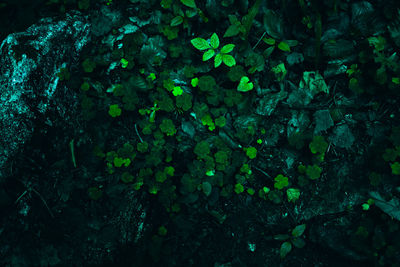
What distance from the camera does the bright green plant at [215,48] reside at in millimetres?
2578

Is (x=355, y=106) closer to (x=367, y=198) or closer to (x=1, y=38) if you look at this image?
(x=367, y=198)

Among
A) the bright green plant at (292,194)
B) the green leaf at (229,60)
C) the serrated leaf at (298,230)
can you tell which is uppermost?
the green leaf at (229,60)

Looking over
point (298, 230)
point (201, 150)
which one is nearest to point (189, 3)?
point (201, 150)

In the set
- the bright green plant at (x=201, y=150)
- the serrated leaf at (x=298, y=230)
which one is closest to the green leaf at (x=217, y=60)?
the bright green plant at (x=201, y=150)

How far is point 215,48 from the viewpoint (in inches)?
103

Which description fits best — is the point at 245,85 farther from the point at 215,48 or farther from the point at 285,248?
the point at 285,248

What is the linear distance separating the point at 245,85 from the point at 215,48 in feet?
1.51

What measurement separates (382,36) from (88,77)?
2912 mm

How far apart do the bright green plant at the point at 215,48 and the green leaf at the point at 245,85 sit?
182 mm


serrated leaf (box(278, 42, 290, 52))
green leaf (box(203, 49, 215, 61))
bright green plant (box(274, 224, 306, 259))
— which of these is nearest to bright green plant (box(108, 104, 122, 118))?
green leaf (box(203, 49, 215, 61))

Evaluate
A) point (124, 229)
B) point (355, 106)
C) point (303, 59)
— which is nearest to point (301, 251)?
point (355, 106)

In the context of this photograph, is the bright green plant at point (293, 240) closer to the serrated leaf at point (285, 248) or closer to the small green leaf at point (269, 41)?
the serrated leaf at point (285, 248)

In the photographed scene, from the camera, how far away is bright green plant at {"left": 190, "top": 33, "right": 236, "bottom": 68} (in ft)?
8.46

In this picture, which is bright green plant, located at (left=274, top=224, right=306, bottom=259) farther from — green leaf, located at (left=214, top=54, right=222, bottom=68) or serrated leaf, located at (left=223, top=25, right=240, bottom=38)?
serrated leaf, located at (left=223, top=25, right=240, bottom=38)
